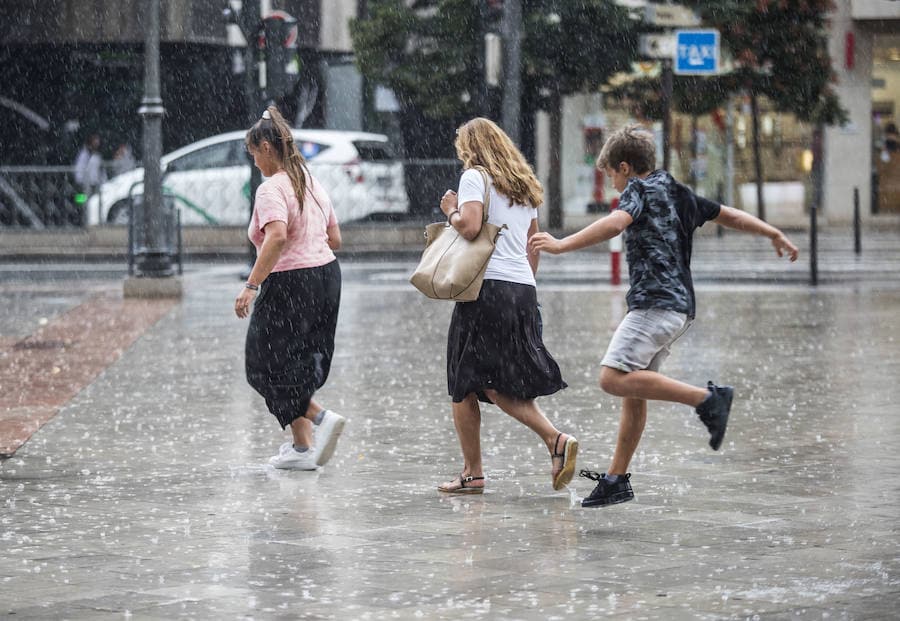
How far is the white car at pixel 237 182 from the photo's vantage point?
86.5ft

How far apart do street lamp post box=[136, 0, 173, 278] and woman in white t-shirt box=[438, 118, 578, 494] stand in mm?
11898

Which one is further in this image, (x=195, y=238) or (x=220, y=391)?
(x=195, y=238)

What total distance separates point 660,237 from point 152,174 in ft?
41.6

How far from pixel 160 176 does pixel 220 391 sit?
8429mm

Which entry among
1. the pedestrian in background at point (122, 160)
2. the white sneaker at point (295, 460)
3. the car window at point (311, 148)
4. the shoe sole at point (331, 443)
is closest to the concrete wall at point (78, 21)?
the pedestrian in background at point (122, 160)

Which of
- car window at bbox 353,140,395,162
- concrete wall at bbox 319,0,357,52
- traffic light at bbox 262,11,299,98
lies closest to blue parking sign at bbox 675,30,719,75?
traffic light at bbox 262,11,299,98

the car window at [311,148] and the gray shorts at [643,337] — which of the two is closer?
the gray shorts at [643,337]

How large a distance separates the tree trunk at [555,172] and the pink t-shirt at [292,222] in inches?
914

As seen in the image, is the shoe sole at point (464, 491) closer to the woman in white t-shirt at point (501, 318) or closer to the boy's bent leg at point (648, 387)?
the woman in white t-shirt at point (501, 318)

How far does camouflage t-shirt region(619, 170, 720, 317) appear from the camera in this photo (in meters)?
7.06

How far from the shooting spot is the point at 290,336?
8156 mm

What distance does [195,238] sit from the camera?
1041 inches

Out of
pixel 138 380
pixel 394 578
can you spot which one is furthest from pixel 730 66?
pixel 394 578

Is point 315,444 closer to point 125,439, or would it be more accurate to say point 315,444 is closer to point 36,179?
point 125,439
